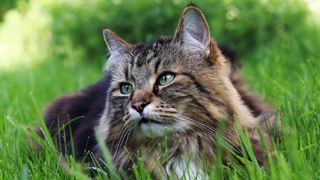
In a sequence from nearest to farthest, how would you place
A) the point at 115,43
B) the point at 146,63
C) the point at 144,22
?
the point at 146,63 → the point at 115,43 → the point at 144,22

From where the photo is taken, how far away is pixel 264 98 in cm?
407

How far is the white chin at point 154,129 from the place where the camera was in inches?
103

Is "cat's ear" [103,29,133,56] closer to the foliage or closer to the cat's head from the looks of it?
the cat's head

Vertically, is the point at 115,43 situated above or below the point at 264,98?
above

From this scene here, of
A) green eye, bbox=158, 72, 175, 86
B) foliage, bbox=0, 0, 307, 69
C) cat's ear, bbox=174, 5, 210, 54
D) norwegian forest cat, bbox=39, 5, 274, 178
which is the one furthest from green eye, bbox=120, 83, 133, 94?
foliage, bbox=0, 0, 307, 69

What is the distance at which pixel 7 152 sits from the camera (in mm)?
2811

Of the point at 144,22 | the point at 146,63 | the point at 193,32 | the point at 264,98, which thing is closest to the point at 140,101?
the point at 146,63

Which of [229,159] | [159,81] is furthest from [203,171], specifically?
[159,81]

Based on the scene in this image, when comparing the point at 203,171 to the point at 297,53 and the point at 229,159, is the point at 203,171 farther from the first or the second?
the point at 297,53

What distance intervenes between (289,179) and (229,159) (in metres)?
0.62

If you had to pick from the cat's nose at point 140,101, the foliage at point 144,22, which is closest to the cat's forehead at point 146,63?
the cat's nose at point 140,101

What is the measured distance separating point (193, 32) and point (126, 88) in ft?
1.49

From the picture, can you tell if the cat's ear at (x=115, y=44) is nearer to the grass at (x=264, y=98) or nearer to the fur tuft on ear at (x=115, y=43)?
the fur tuft on ear at (x=115, y=43)

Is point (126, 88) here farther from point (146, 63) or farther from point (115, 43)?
point (115, 43)
